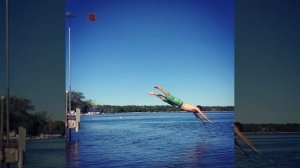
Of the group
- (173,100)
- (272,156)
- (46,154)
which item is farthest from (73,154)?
(272,156)

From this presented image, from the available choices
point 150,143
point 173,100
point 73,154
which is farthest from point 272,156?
point 173,100

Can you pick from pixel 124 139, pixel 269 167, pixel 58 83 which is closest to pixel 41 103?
pixel 58 83

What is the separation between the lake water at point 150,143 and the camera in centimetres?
750

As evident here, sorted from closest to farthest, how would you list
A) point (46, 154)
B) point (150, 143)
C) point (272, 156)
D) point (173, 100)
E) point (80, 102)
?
1. point (173, 100)
2. point (80, 102)
3. point (150, 143)
4. point (46, 154)
5. point (272, 156)

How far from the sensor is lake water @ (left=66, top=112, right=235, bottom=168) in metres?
7.50

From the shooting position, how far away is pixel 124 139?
8.08 metres

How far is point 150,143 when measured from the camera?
804 cm

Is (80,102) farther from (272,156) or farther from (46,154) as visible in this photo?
(272,156)

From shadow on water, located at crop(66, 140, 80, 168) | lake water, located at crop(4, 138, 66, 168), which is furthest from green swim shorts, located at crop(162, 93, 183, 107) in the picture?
lake water, located at crop(4, 138, 66, 168)

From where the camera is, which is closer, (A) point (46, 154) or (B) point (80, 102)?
(B) point (80, 102)

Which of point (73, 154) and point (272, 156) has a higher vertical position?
point (73, 154)

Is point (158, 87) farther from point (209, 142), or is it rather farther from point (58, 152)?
point (58, 152)

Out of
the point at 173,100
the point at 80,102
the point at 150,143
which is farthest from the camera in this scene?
the point at 150,143

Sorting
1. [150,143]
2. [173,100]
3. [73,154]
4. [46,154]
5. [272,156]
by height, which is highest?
[173,100]
